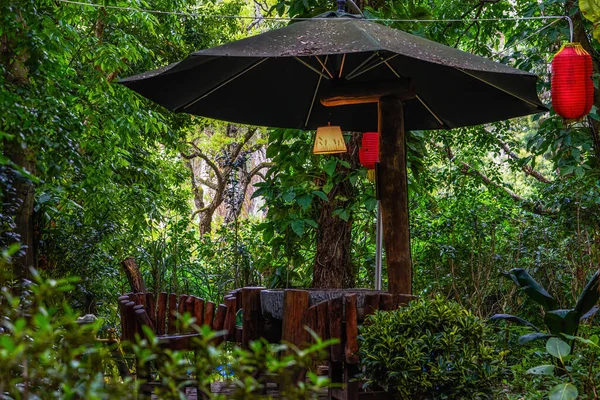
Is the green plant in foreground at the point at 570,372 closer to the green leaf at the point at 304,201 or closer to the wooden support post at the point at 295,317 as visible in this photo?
the wooden support post at the point at 295,317

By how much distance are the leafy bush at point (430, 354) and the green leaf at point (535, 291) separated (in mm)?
1180

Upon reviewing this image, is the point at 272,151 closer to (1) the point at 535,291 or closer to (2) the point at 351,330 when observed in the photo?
(1) the point at 535,291

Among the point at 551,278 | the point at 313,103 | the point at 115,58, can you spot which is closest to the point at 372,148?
the point at 313,103

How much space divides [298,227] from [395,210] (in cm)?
158

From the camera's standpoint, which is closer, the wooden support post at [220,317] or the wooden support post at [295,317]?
the wooden support post at [295,317]

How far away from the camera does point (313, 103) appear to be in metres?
5.13

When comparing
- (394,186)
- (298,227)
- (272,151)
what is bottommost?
(298,227)

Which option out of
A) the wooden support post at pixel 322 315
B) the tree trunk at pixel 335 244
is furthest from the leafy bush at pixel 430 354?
the tree trunk at pixel 335 244

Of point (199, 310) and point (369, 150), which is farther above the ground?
point (369, 150)

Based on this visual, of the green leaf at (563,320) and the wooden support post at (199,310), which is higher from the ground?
the wooden support post at (199,310)

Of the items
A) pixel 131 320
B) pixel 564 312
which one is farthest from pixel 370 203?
pixel 131 320

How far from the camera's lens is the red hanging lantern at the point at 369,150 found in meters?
5.34

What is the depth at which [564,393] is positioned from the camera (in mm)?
3049

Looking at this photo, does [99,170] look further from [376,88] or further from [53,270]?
[376,88]
